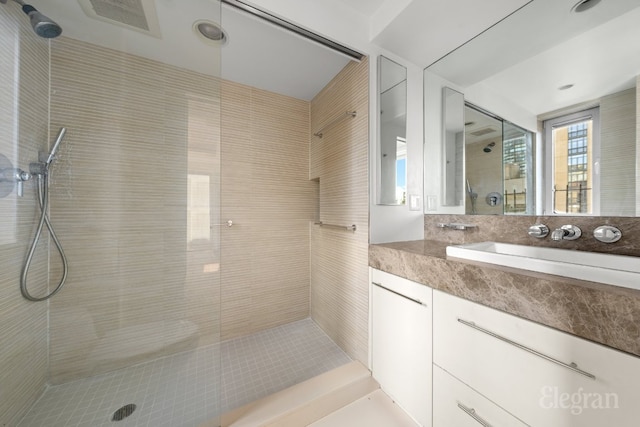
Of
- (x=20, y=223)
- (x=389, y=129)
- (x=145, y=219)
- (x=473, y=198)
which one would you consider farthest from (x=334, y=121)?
(x=20, y=223)

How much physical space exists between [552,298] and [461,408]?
23.0 inches

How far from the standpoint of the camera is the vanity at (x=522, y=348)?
1.71 feet

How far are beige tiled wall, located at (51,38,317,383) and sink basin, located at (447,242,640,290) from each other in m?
1.55

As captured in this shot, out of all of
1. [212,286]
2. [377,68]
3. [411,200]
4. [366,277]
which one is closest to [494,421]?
[366,277]

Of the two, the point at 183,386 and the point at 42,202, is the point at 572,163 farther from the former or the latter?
the point at 42,202

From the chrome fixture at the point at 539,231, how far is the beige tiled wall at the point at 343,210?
809 millimetres

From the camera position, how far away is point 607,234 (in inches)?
33.8

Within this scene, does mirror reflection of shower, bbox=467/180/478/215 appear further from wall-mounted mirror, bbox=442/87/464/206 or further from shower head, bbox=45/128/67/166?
shower head, bbox=45/128/67/166

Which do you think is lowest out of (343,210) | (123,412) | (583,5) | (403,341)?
(123,412)

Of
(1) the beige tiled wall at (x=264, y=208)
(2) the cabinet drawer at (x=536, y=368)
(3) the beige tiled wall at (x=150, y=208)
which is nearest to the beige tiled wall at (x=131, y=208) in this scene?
(3) the beige tiled wall at (x=150, y=208)

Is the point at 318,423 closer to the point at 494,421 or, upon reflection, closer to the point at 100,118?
the point at 494,421

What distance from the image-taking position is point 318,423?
1.08m

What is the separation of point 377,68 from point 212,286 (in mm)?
1895

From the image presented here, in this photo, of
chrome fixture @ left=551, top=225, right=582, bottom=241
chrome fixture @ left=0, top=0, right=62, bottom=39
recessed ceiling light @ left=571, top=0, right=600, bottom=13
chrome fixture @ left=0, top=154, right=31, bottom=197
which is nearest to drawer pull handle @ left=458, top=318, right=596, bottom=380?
chrome fixture @ left=551, top=225, right=582, bottom=241
